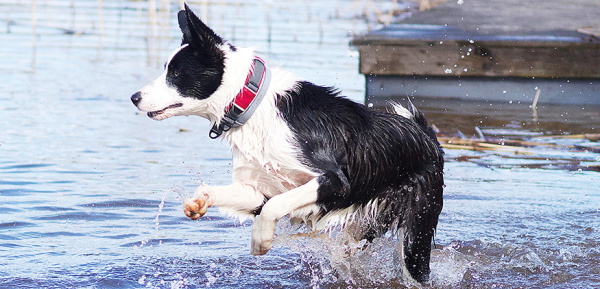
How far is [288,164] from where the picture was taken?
368 centimetres

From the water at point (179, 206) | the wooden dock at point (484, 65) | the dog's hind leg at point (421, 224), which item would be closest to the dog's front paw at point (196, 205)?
the water at point (179, 206)

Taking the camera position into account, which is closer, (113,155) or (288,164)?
(288,164)

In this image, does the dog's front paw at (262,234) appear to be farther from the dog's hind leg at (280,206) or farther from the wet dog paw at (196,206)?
the wet dog paw at (196,206)

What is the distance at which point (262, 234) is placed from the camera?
363 centimetres

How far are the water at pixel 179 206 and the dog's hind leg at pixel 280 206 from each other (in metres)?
0.62

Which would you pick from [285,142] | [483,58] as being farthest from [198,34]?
[483,58]

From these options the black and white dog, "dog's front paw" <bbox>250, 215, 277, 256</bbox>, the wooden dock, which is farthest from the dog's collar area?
the wooden dock

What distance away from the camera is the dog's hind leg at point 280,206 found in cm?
357

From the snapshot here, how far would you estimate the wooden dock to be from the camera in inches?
358

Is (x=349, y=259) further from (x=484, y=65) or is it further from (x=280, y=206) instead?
(x=484, y=65)

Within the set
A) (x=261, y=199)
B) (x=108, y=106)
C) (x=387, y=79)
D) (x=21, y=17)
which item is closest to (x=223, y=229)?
(x=261, y=199)

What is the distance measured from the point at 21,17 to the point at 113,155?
34.7 ft

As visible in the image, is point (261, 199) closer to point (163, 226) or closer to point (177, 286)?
point (177, 286)

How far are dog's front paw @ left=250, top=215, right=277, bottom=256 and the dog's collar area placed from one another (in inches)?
17.6
